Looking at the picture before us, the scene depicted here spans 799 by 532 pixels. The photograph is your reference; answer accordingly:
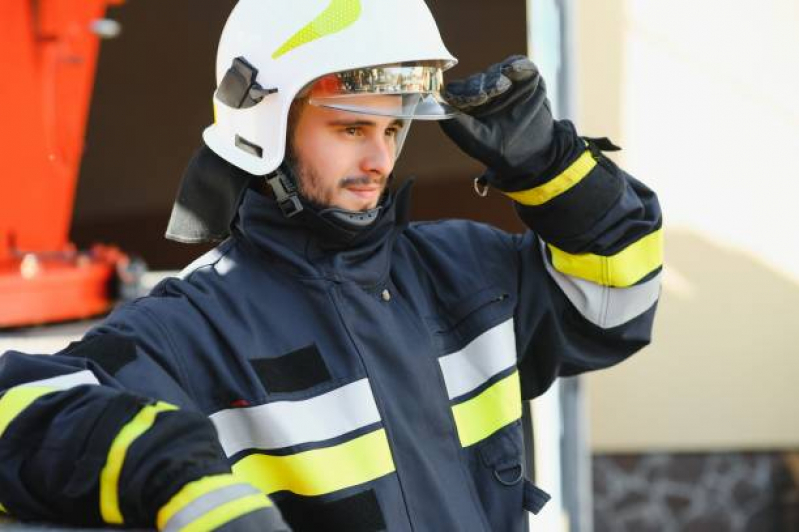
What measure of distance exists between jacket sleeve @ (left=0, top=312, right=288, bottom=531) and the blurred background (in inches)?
150

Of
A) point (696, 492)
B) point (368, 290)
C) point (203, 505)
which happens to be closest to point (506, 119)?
point (368, 290)

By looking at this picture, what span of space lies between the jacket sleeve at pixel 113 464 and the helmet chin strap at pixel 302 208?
500 millimetres

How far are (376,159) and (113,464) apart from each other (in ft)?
2.60

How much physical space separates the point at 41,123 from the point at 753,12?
10.3 ft

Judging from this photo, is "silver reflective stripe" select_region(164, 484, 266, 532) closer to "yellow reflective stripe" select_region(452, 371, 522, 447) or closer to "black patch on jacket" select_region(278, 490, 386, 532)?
"black patch on jacket" select_region(278, 490, 386, 532)

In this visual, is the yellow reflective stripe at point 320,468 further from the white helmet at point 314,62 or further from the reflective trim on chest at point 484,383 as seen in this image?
the white helmet at point 314,62

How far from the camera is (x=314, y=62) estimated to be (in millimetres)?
2072

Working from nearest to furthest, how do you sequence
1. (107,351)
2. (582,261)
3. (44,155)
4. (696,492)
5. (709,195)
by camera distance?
(107,351) → (582,261) → (44,155) → (709,195) → (696,492)

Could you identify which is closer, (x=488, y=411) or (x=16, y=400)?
(x=16, y=400)

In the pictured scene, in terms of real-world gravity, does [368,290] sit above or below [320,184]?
below

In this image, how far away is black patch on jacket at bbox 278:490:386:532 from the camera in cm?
188

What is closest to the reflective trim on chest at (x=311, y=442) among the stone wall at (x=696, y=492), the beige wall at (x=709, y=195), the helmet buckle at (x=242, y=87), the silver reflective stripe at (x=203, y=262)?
the silver reflective stripe at (x=203, y=262)

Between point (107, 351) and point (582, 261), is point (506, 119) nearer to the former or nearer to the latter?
point (582, 261)

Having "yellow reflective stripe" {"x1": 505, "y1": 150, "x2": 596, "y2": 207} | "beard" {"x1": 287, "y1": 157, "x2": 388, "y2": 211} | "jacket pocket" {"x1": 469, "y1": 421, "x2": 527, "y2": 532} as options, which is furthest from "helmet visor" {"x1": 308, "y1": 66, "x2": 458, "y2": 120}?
"jacket pocket" {"x1": 469, "y1": 421, "x2": 527, "y2": 532}
